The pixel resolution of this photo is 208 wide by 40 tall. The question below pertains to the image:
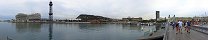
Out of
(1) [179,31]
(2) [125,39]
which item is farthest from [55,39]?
(1) [179,31]

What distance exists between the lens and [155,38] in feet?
118

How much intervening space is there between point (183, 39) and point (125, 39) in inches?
1220

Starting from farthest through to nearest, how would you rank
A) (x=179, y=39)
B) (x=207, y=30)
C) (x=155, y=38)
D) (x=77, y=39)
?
1. (x=77, y=39)
2. (x=155, y=38)
3. (x=207, y=30)
4. (x=179, y=39)

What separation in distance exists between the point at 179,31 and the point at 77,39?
78.0ft

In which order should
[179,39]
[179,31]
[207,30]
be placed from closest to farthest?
[179,39], [207,30], [179,31]

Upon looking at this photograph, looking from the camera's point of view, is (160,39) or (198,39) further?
(160,39)

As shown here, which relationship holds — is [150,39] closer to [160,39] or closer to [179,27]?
[160,39]

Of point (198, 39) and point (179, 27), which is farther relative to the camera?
point (179, 27)

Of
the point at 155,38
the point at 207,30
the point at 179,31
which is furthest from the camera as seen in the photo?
the point at 155,38

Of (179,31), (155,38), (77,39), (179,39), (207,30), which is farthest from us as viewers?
(77,39)

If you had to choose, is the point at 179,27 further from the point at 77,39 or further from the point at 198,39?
the point at 77,39

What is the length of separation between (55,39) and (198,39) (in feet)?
115

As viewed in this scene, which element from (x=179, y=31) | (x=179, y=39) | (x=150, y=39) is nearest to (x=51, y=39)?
(x=150, y=39)

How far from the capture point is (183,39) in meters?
24.1
